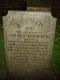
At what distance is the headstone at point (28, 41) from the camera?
3707 mm

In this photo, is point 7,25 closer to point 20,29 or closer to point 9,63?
point 20,29

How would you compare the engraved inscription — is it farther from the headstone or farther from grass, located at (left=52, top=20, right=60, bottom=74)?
A: grass, located at (left=52, top=20, right=60, bottom=74)

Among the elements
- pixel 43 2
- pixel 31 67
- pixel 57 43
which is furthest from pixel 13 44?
pixel 57 43

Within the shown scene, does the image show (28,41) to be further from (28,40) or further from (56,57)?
(56,57)

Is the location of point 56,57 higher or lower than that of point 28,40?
lower

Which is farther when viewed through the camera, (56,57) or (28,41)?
(56,57)

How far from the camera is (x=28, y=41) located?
3.89 m

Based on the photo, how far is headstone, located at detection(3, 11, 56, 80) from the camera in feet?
12.2

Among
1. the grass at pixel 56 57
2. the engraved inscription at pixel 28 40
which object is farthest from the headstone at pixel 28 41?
the grass at pixel 56 57

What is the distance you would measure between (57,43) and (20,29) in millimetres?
1819

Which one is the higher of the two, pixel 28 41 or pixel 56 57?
pixel 28 41

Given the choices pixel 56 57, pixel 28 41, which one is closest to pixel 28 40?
pixel 28 41

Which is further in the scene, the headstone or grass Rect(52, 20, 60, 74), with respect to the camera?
grass Rect(52, 20, 60, 74)

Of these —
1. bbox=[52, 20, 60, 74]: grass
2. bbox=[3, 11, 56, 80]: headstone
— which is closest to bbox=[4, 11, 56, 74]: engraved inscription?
bbox=[3, 11, 56, 80]: headstone
